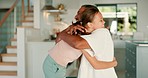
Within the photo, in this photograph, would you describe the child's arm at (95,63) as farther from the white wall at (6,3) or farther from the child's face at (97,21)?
the white wall at (6,3)

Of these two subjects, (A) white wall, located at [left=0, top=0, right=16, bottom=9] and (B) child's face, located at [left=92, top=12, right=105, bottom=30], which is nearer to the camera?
(B) child's face, located at [left=92, top=12, right=105, bottom=30]

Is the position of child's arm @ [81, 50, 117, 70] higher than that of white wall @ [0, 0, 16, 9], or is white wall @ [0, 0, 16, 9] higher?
white wall @ [0, 0, 16, 9]

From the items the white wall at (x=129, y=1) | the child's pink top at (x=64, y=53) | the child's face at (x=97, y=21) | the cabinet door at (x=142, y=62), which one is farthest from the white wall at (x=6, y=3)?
the child's face at (x=97, y=21)

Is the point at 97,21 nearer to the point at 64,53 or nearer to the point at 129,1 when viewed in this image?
the point at 64,53

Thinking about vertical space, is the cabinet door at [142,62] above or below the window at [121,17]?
below

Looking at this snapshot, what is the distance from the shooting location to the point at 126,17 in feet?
24.7

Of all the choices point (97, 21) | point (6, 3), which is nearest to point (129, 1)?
point (6, 3)

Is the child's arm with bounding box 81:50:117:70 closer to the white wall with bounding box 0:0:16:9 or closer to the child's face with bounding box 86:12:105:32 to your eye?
the child's face with bounding box 86:12:105:32

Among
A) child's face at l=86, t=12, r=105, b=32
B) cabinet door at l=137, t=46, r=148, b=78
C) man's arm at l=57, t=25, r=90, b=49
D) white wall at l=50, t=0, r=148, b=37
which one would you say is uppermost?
white wall at l=50, t=0, r=148, b=37

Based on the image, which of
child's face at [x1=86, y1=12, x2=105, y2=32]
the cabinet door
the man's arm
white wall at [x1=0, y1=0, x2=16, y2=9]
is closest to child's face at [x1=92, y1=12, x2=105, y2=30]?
child's face at [x1=86, y1=12, x2=105, y2=32]

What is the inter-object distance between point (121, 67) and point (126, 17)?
Answer: 6.11 ft

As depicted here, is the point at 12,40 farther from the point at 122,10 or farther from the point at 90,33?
the point at 90,33

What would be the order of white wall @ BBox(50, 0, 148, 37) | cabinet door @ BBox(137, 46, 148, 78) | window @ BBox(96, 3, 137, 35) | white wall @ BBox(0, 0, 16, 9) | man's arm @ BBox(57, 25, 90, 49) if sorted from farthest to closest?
white wall @ BBox(0, 0, 16, 9) < window @ BBox(96, 3, 137, 35) < white wall @ BBox(50, 0, 148, 37) < cabinet door @ BBox(137, 46, 148, 78) < man's arm @ BBox(57, 25, 90, 49)

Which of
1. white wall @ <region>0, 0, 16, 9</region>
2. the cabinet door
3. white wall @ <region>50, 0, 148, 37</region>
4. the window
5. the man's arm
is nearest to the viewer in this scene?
the man's arm
